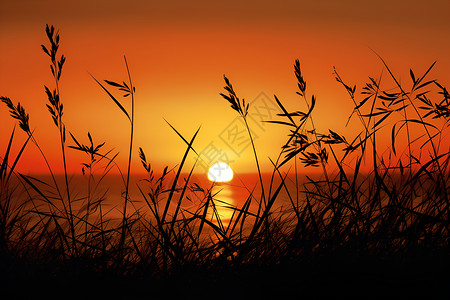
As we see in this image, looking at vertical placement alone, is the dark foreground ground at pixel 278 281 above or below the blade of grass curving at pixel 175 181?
below

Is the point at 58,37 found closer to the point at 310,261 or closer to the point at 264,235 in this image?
the point at 264,235

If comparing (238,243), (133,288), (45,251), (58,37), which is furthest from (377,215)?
(58,37)

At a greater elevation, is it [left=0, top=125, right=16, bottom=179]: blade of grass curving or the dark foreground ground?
[left=0, top=125, right=16, bottom=179]: blade of grass curving

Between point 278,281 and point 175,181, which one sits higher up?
point 175,181

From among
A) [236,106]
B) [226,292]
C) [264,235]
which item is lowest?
[226,292]

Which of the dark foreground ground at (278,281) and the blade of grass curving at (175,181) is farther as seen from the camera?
the blade of grass curving at (175,181)

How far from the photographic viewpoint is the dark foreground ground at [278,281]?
223 centimetres

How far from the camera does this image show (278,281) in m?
2.30

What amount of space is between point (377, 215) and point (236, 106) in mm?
875

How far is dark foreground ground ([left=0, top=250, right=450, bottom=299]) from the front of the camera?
7.32 ft

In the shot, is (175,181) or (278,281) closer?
(278,281)

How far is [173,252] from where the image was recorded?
8.70ft

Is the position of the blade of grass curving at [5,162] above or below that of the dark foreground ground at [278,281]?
above

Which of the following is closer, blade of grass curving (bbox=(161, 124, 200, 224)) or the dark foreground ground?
the dark foreground ground
